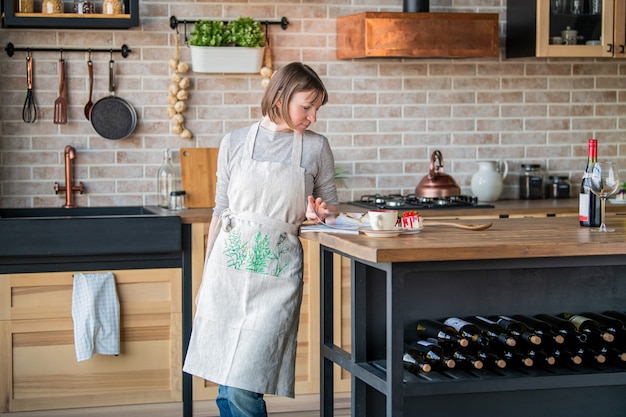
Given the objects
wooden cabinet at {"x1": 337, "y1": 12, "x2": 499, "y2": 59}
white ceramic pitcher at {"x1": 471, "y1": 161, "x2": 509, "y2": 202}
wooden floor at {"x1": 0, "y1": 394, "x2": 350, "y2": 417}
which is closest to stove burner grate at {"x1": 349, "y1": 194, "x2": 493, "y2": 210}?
white ceramic pitcher at {"x1": 471, "y1": 161, "x2": 509, "y2": 202}

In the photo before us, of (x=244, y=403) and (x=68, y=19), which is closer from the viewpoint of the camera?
(x=244, y=403)

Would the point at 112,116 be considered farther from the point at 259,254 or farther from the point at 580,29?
the point at 580,29

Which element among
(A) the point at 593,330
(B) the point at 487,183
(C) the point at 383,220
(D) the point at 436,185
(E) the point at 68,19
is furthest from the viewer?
(B) the point at 487,183

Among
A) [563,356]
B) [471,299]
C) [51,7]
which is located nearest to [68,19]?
[51,7]

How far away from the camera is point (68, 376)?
14.3 ft

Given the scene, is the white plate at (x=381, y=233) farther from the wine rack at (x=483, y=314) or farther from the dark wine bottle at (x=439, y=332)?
the dark wine bottle at (x=439, y=332)

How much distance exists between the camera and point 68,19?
15.4ft

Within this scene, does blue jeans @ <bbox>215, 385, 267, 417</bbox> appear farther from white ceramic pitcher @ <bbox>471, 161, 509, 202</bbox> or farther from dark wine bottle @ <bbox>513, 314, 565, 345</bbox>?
white ceramic pitcher @ <bbox>471, 161, 509, 202</bbox>

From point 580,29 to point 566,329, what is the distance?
2352 mm

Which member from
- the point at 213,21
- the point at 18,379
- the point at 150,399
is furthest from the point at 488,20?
the point at 18,379

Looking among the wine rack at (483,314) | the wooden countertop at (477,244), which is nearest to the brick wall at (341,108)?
the wine rack at (483,314)

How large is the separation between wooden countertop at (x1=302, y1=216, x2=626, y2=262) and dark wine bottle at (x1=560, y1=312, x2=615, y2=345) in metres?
0.31

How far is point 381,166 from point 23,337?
2.12 m

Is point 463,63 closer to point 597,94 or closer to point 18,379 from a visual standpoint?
point 597,94
